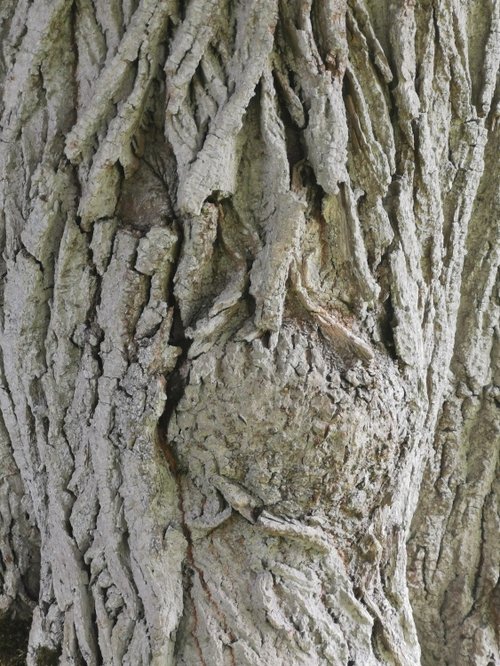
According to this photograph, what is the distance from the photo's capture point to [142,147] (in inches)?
51.5

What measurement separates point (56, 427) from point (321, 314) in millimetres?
607

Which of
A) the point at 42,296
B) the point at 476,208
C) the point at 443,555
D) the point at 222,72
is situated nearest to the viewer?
the point at 222,72

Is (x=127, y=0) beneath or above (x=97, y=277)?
above

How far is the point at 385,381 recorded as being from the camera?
1.36 m

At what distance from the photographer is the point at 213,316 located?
1.26 m

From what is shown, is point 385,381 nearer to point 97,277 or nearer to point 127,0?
point 97,277

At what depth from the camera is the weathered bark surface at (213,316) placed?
1.26 meters

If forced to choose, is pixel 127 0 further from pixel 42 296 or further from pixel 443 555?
pixel 443 555

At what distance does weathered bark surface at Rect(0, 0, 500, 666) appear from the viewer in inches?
49.6

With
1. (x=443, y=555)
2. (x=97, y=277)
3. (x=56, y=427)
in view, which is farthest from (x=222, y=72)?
(x=443, y=555)

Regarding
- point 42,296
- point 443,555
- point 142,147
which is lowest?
point 443,555

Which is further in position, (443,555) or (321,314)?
(443,555)

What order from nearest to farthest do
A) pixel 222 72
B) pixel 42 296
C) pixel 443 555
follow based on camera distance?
pixel 222 72 < pixel 42 296 < pixel 443 555

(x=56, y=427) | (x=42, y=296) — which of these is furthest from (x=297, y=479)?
(x=42, y=296)
